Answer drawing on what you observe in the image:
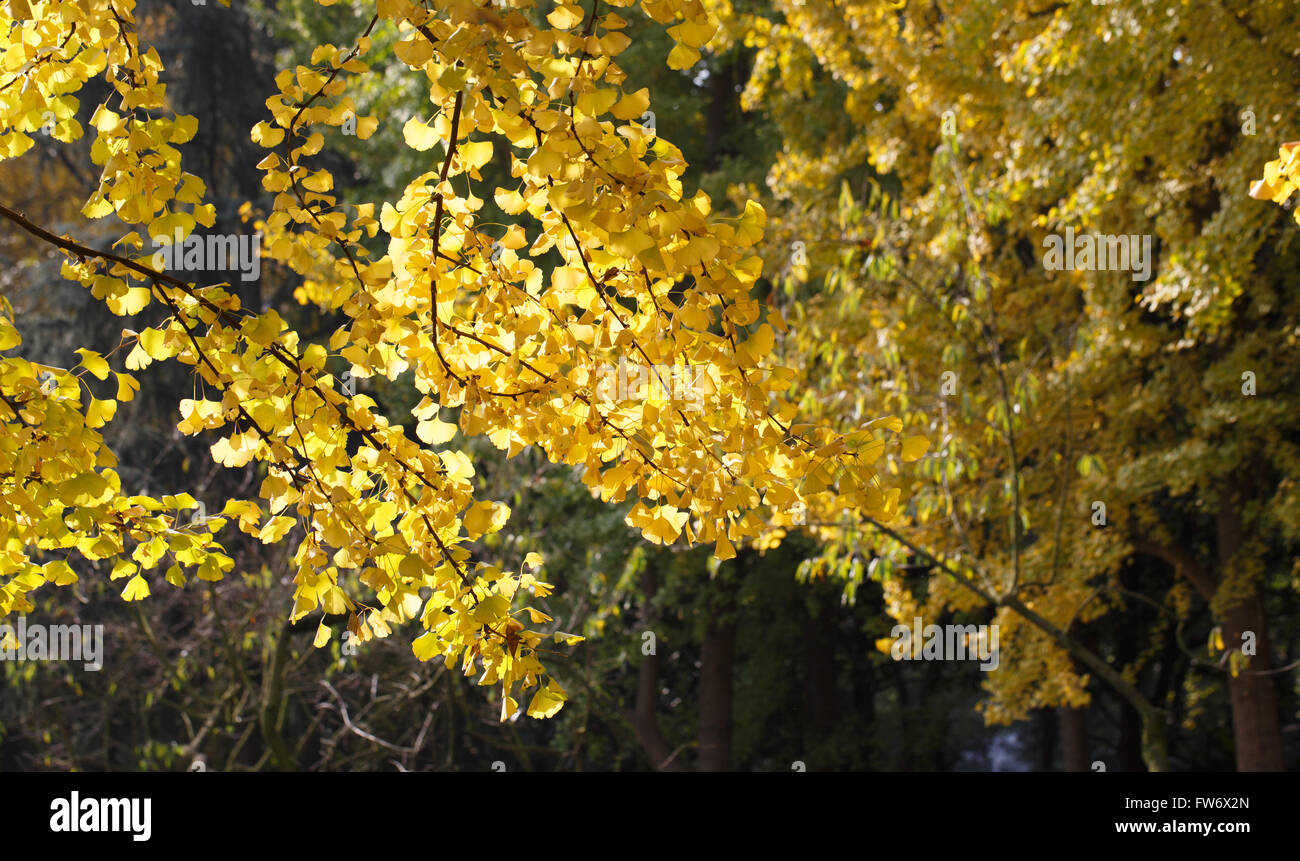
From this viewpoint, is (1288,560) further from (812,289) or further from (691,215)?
(691,215)

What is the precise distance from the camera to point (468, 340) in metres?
2.06

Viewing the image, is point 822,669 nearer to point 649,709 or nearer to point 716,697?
point 716,697

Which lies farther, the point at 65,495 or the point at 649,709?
the point at 649,709

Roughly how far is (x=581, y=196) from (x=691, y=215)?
0.54 ft

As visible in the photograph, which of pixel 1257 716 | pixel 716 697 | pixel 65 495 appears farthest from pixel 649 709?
pixel 65 495

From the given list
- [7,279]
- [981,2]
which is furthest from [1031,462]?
[7,279]

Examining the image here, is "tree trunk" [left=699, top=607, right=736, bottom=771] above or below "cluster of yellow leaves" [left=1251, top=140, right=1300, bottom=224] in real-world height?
below

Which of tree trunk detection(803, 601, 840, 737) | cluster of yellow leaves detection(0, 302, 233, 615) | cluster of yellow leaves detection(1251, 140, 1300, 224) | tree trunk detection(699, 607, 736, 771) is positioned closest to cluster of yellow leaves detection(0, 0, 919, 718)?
cluster of yellow leaves detection(0, 302, 233, 615)

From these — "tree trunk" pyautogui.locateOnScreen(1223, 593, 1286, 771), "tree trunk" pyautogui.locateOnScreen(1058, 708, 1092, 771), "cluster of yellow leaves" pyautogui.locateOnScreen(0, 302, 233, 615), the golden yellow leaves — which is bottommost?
"tree trunk" pyautogui.locateOnScreen(1058, 708, 1092, 771)

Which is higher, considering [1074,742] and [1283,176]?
[1283,176]

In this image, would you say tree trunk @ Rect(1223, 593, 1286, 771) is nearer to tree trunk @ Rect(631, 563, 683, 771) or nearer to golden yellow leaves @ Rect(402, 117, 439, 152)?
tree trunk @ Rect(631, 563, 683, 771)

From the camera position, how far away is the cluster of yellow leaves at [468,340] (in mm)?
1712

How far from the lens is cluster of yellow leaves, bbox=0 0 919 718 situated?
1.71m
